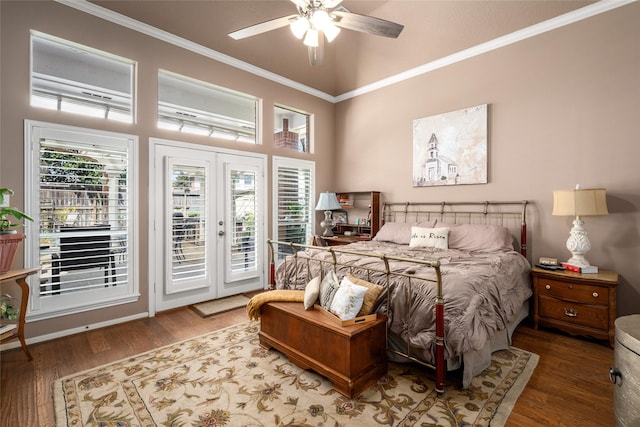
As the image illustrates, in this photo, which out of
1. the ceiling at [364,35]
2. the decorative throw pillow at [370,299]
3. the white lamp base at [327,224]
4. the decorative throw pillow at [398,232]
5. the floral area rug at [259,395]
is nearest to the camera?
the floral area rug at [259,395]

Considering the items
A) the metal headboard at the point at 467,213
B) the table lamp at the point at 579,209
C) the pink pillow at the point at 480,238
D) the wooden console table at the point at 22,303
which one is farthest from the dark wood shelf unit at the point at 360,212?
the wooden console table at the point at 22,303

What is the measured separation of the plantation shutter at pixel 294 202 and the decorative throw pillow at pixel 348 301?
2837mm

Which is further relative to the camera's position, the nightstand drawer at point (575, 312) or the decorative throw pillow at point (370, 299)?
the nightstand drawer at point (575, 312)

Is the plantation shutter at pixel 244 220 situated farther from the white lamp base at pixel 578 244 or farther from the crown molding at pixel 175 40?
the white lamp base at pixel 578 244

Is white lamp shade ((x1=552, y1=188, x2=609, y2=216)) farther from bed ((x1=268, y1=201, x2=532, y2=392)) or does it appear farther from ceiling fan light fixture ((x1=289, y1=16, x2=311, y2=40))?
ceiling fan light fixture ((x1=289, y1=16, x2=311, y2=40))

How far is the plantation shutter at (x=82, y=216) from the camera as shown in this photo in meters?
2.93

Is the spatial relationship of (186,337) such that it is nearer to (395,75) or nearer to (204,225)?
(204,225)

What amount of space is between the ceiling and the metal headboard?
6.96ft

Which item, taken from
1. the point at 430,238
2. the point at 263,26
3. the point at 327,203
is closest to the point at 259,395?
the point at 430,238

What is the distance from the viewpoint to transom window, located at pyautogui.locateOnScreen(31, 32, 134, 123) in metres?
2.98

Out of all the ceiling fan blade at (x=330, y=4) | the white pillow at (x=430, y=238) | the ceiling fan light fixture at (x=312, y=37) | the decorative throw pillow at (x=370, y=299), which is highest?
the ceiling fan blade at (x=330, y=4)

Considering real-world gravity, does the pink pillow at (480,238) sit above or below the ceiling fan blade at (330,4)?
below

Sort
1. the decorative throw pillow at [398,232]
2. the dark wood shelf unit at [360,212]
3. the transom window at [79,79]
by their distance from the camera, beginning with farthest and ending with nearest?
the dark wood shelf unit at [360,212]
the decorative throw pillow at [398,232]
the transom window at [79,79]

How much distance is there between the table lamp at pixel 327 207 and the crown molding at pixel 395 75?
6.33 feet
